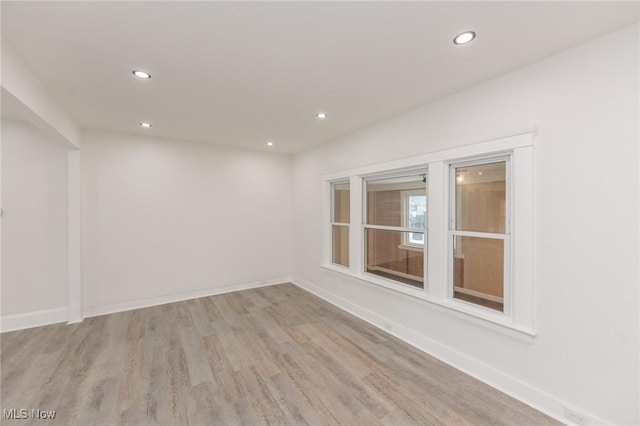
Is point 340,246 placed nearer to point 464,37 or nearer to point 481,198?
point 481,198

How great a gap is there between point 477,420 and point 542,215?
1558 millimetres

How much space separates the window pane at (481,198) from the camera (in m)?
2.28

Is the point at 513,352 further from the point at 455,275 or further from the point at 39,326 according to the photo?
the point at 39,326

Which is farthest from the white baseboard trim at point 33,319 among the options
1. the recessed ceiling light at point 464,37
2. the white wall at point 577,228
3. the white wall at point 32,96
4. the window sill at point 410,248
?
the recessed ceiling light at point 464,37

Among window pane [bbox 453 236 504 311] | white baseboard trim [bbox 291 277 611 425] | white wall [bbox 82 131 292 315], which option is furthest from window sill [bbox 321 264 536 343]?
white wall [bbox 82 131 292 315]

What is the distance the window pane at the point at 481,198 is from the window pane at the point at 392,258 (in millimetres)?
702

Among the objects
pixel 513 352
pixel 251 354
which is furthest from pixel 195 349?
pixel 513 352

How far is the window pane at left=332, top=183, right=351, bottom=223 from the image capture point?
4.16 metres

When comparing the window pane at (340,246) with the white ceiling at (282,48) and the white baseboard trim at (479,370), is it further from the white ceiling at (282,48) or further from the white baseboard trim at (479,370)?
the white ceiling at (282,48)

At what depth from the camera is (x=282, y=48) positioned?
70.5 inches

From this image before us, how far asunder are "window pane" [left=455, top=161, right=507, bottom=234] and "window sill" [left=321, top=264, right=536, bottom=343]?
0.73 m

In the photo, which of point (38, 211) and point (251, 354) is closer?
point (251, 354)

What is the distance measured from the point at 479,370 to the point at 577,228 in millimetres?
1428

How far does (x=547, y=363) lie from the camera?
1.93 m
